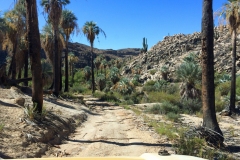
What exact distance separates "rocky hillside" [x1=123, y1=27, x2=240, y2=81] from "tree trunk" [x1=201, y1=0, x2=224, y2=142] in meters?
43.3

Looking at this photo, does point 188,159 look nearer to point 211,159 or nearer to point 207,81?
point 211,159

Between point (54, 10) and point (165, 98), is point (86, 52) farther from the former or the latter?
point (54, 10)

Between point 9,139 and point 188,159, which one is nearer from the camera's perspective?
point 188,159

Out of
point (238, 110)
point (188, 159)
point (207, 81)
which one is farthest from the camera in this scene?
point (238, 110)

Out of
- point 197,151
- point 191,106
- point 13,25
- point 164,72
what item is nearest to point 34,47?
point 197,151

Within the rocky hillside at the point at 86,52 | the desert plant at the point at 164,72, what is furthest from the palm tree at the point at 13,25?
the rocky hillside at the point at 86,52

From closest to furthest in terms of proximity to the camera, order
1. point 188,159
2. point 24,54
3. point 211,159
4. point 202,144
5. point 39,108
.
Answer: point 188,159
point 211,159
point 202,144
point 39,108
point 24,54

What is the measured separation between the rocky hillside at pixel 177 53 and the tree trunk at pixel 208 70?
1703 inches

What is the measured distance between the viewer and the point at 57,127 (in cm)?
1051

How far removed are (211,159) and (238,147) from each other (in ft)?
12.5

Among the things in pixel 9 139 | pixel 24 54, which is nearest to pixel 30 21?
pixel 9 139

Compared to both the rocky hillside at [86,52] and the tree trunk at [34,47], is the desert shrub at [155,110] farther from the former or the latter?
the rocky hillside at [86,52]

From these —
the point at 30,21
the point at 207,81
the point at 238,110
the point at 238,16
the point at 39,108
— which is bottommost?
the point at 238,110

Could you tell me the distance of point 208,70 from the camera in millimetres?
10055
